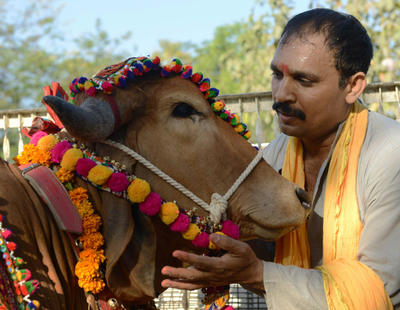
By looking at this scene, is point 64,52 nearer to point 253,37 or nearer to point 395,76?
point 253,37

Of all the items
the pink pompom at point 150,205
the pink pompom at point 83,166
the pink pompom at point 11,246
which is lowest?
the pink pompom at point 11,246

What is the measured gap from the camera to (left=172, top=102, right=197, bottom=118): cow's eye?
2.50m

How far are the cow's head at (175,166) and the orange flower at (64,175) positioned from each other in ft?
0.58

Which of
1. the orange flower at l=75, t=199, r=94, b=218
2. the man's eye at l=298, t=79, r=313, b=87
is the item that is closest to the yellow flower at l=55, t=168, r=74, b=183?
the orange flower at l=75, t=199, r=94, b=218

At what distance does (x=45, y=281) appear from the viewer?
2045mm

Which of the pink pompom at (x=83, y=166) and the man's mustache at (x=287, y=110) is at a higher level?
the man's mustache at (x=287, y=110)

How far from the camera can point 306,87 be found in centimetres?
271

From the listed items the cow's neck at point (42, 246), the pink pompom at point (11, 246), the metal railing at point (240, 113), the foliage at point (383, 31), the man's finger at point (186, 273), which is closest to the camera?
the pink pompom at point (11, 246)

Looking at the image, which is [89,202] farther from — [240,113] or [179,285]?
[240,113]

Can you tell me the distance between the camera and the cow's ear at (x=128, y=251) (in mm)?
2242

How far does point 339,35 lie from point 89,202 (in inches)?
60.1

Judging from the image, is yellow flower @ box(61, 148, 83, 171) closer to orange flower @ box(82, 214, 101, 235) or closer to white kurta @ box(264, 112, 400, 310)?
orange flower @ box(82, 214, 101, 235)

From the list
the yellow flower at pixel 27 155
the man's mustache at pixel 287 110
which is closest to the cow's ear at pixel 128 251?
the yellow flower at pixel 27 155

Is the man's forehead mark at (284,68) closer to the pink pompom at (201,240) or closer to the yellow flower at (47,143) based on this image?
the pink pompom at (201,240)
